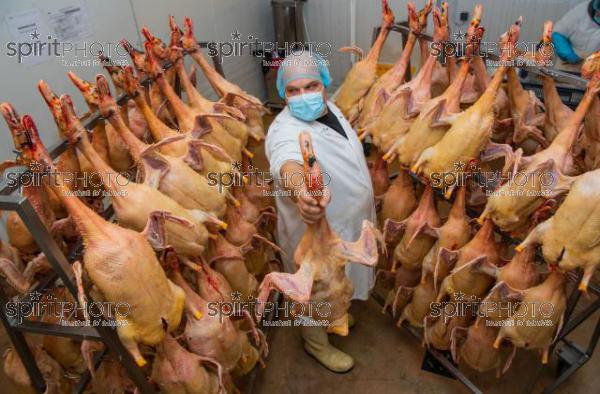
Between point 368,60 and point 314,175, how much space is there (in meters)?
1.75

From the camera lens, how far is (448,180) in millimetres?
2232

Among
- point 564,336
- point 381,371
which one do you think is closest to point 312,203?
point 564,336

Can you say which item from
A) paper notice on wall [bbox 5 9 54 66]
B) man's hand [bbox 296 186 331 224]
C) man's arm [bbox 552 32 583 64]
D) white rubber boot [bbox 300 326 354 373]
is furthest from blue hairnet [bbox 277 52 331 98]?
man's arm [bbox 552 32 583 64]

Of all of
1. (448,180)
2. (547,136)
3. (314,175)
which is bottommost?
(448,180)

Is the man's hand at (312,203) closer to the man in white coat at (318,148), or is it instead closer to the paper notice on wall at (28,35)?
the man in white coat at (318,148)

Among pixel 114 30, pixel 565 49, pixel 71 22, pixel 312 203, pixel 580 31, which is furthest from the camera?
pixel 565 49

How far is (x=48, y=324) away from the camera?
179 centimetres

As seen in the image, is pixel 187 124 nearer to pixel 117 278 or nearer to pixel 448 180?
pixel 117 278

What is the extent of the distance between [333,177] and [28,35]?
97.1 inches

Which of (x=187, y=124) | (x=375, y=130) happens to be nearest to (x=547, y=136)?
(x=375, y=130)

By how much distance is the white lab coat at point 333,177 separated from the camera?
98.7 inches

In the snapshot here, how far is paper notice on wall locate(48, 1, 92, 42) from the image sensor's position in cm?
336

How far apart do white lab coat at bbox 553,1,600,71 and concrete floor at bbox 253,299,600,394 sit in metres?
2.88

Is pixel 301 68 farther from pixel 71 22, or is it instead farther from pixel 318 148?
pixel 71 22
